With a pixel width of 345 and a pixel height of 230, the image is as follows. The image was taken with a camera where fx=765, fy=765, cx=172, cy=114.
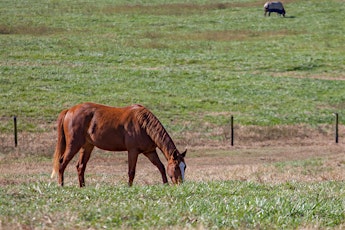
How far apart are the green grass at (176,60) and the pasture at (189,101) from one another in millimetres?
122

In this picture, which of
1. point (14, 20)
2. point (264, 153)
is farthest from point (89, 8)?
point (264, 153)

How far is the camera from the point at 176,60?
48531mm

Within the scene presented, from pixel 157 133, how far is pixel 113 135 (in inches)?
41.3

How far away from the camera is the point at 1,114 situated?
32250 mm

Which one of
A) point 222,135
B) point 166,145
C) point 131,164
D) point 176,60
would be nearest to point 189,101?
point 222,135

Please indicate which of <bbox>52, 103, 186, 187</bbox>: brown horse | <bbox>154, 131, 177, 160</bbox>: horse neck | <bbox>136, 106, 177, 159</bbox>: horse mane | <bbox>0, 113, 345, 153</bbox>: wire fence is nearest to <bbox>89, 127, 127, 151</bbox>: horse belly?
<bbox>52, 103, 186, 187</bbox>: brown horse

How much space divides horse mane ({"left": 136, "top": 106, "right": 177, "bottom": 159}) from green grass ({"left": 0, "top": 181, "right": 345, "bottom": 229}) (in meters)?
3.22

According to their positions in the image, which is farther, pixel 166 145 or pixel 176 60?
pixel 176 60

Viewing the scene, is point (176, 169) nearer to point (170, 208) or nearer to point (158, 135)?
point (158, 135)

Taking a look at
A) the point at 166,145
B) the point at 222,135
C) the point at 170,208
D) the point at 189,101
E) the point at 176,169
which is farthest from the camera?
the point at 189,101

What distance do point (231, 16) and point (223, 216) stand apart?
197ft

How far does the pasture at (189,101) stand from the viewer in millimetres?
9570

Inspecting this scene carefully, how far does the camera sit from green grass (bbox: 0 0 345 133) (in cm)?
3531

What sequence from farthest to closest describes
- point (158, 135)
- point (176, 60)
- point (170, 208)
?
1. point (176, 60)
2. point (158, 135)
3. point (170, 208)
